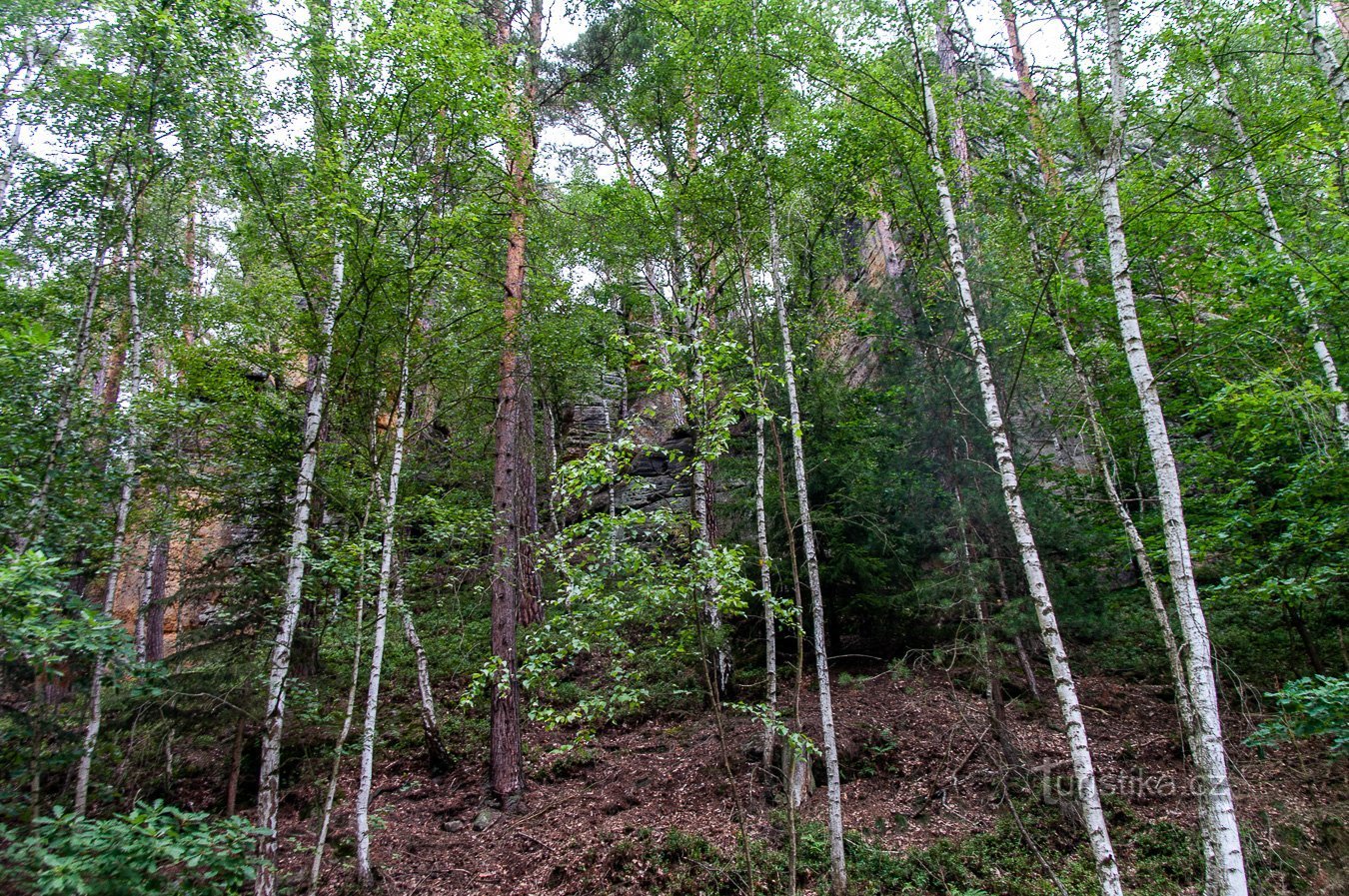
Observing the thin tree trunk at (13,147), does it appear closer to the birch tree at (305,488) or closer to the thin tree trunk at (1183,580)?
the birch tree at (305,488)

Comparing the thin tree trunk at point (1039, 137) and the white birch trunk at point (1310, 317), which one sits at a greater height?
the thin tree trunk at point (1039, 137)

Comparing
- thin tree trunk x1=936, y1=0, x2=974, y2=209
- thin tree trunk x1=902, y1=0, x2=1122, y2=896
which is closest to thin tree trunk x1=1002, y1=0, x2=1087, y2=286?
thin tree trunk x1=936, y1=0, x2=974, y2=209

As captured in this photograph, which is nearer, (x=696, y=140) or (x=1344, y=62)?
(x=1344, y=62)

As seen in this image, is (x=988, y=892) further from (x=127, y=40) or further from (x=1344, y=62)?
(x=127, y=40)

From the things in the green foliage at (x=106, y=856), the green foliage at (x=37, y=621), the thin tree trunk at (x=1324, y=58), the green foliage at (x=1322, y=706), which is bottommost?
the green foliage at (x=106, y=856)

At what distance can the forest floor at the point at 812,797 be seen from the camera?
6711 mm

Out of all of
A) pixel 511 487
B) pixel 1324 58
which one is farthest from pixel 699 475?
pixel 1324 58

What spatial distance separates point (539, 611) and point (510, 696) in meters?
3.40

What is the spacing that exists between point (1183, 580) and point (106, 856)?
7.82m

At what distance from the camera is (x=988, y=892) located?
6.26 metres

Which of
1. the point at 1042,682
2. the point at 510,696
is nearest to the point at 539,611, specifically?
the point at 510,696

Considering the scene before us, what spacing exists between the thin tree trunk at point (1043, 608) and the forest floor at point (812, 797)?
2324mm

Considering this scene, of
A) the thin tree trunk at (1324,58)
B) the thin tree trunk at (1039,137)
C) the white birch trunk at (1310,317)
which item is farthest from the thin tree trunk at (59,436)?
the thin tree trunk at (1324,58)

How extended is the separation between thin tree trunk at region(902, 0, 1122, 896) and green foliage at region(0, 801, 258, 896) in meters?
6.07
